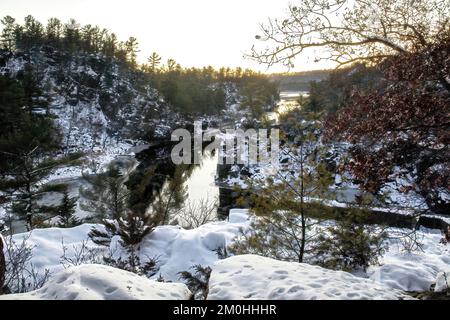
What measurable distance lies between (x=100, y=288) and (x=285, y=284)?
168 centimetres

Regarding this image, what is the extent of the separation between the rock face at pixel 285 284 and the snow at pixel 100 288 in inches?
16.6

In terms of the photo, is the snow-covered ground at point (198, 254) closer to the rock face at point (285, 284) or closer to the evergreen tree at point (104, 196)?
the rock face at point (285, 284)

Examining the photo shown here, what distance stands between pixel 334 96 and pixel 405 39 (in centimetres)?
183

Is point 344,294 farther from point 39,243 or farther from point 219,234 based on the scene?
point 39,243

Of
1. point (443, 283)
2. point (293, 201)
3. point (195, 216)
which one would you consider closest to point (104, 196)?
point (195, 216)

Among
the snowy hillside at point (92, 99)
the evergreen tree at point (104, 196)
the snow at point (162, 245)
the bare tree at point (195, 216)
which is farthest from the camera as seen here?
the snowy hillside at point (92, 99)

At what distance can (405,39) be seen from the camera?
562 cm

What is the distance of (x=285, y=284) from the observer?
3.14 meters

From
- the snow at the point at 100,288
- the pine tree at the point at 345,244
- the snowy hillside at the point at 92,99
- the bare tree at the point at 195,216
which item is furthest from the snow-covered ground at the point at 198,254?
the snowy hillside at the point at 92,99

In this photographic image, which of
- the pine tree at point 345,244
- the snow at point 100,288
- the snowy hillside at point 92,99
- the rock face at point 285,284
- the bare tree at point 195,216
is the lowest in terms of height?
the bare tree at point 195,216

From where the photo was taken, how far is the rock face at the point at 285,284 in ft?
9.69

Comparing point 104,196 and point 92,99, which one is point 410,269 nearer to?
point 104,196

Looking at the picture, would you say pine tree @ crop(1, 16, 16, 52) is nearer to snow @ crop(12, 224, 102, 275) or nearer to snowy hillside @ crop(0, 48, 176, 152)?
snowy hillside @ crop(0, 48, 176, 152)
